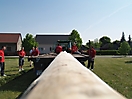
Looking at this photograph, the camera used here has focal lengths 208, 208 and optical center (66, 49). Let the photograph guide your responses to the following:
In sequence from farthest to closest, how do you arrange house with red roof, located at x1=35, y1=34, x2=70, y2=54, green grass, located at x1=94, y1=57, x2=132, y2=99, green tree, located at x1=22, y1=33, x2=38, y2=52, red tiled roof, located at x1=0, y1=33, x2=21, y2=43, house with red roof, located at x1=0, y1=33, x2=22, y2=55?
house with red roof, located at x1=35, y1=34, x2=70, y2=54 → red tiled roof, located at x1=0, y1=33, x2=21, y2=43 → house with red roof, located at x1=0, y1=33, x2=22, y2=55 → green tree, located at x1=22, y1=33, x2=38, y2=52 → green grass, located at x1=94, y1=57, x2=132, y2=99

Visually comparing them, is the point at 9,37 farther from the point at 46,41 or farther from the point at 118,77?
the point at 118,77

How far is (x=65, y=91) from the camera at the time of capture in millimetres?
1352

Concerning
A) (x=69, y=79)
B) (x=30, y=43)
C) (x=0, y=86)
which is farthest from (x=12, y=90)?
(x=30, y=43)

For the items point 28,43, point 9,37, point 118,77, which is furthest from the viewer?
point 9,37

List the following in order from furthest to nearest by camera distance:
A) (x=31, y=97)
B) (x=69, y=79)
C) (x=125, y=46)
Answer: (x=125, y=46) → (x=69, y=79) → (x=31, y=97)

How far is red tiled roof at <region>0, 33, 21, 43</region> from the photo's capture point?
65.0 metres

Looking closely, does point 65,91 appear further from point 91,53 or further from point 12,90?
point 91,53

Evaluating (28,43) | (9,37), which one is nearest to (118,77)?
(28,43)

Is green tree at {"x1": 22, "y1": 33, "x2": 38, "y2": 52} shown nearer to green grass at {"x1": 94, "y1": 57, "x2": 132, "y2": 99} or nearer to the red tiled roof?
the red tiled roof

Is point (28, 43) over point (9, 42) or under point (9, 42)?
under

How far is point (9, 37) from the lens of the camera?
67.4m

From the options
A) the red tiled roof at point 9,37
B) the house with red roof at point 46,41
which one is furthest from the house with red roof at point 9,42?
the house with red roof at point 46,41

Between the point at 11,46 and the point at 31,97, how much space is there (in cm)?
6616

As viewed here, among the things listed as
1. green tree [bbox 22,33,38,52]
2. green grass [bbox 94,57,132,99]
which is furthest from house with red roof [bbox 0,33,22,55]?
green grass [bbox 94,57,132,99]
